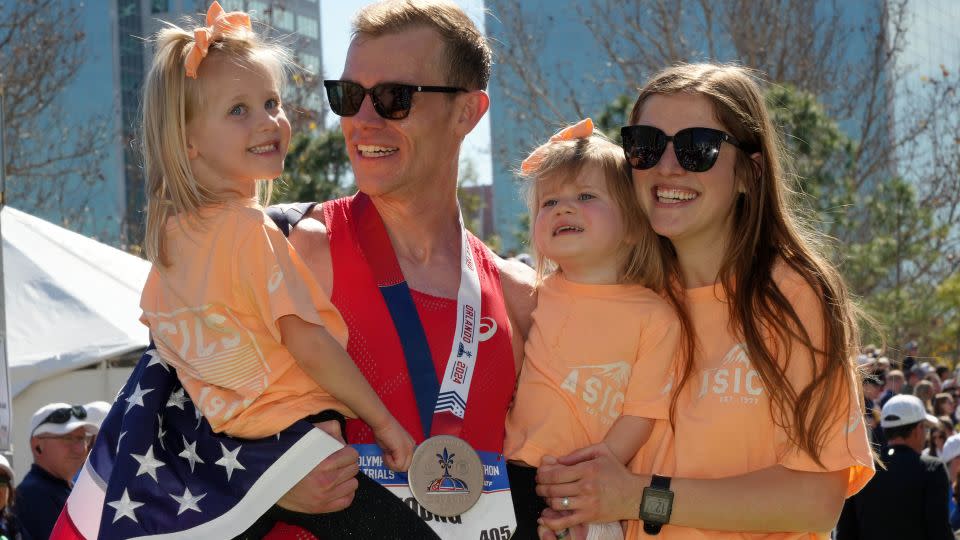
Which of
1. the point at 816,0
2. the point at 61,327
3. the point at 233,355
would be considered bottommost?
the point at 61,327

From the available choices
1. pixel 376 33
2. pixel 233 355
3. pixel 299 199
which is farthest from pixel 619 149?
pixel 299 199

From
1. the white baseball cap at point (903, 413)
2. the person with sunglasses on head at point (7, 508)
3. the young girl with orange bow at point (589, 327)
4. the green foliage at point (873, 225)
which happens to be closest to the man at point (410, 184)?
the young girl with orange bow at point (589, 327)

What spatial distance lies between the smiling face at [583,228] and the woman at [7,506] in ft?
14.8

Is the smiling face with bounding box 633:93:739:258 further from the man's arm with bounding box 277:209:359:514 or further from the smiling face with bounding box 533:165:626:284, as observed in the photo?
the man's arm with bounding box 277:209:359:514

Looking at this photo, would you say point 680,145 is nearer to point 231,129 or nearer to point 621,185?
point 621,185

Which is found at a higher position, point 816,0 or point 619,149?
point 816,0

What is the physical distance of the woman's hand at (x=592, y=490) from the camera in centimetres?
313

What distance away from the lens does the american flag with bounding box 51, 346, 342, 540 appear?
9.55ft

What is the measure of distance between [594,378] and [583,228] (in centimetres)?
44

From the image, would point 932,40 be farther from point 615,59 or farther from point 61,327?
point 61,327

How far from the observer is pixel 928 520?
816 centimetres

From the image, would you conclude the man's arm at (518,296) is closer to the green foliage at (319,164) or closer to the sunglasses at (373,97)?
the sunglasses at (373,97)

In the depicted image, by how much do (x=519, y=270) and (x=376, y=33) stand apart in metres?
0.88

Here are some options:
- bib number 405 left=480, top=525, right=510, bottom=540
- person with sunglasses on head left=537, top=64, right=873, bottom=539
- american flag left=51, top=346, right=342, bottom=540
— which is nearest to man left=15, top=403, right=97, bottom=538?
american flag left=51, top=346, right=342, bottom=540
